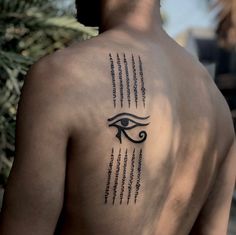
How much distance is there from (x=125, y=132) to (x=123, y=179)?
126 millimetres

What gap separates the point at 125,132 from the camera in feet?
5.22

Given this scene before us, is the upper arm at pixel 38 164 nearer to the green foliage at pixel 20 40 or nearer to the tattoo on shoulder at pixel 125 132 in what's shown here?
the tattoo on shoulder at pixel 125 132

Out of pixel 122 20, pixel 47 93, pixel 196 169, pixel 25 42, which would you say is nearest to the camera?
pixel 47 93

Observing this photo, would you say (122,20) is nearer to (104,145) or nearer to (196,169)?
(104,145)

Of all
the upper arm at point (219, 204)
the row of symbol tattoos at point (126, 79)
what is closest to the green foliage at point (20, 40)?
the upper arm at point (219, 204)

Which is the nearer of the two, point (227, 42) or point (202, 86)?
point (202, 86)

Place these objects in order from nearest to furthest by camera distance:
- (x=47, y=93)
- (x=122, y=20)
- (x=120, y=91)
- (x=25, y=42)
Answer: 1. (x=47, y=93)
2. (x=120, y=91)
3. (x=122, y=20)
4. (x=25, y=42)

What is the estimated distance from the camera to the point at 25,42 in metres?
4.43

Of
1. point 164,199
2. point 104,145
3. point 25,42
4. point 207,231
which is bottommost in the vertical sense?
point 25,42

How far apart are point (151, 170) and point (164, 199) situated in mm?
156

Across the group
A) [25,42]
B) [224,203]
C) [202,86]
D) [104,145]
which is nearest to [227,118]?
[202,86]

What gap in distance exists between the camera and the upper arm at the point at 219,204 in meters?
1.99

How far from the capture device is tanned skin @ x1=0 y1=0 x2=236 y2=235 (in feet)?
4.84

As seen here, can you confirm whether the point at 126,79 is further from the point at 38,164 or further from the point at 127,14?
the point at 38,164
